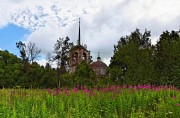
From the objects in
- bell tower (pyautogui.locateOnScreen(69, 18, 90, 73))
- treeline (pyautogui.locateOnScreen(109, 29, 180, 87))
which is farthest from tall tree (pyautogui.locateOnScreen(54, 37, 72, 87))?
treeline (pyautogui.locateOnScreen(109, 29, 180, 87))

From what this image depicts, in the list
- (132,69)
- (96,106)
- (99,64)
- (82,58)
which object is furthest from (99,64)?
(96,106)

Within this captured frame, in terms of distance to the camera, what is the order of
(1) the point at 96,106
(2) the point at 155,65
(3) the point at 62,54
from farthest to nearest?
(3) the point at 62,54 → (2) the point at 155,65 → (1) the point at 96,106

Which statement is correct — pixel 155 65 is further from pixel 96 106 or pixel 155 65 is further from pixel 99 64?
pixel 99 64

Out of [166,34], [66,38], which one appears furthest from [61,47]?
[166,34]

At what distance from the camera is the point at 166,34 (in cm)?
3644

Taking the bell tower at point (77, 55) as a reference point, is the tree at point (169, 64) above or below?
below

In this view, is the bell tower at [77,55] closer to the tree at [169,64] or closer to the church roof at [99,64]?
the church roof at [99,64]

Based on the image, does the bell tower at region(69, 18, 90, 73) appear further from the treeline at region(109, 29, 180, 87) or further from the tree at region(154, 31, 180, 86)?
the tree at region(154, 31, 180, 86)

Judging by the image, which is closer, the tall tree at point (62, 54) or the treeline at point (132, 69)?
the treeline at point (132, 69)

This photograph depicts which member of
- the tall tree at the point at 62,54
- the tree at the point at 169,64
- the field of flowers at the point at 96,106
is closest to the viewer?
the field of flowers at the point at 96,106

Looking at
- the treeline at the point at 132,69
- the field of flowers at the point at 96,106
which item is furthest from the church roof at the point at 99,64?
the field of flowers at the point at 96,106

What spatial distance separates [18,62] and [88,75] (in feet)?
62.1

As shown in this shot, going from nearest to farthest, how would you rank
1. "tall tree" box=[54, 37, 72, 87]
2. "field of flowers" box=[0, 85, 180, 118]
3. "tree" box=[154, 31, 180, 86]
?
"field of flowers" box=[0, 85, 180, 118] → "tree" box=[154, 31, 180, 86] → "tall tree" box=[54, 37, 72, 87]

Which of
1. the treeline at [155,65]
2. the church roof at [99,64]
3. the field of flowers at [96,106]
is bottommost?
the field of flowers at [96,106]
